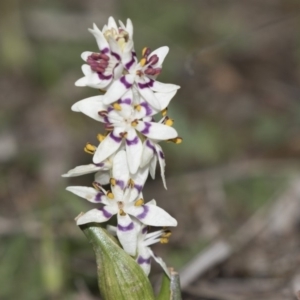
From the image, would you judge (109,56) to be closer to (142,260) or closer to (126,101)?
(126,101)

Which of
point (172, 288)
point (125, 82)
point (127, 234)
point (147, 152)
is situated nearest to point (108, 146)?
point (147, 152)

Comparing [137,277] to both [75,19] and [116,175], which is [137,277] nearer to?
[116,175]

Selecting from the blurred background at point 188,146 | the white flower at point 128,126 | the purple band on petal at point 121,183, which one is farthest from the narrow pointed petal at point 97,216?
the blurred background at point 188,146

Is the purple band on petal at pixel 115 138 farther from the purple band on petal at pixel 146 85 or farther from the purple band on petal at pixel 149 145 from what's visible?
the purple band on petal at pixel 146 85

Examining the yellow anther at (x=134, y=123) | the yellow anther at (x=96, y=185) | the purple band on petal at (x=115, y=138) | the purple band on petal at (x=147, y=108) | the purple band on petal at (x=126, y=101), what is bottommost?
the yellow anther at (x=96, y=185)

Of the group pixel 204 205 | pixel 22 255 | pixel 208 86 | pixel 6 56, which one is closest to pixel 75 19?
pixel 6 56

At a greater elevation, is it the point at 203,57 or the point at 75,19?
the point at 75,19

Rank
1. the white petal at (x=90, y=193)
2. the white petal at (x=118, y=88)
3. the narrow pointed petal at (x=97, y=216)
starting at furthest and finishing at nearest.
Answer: the white petal at (x=90, y=193)
the narrow pointed petal at (x=97, y=216)
the white petal at (x=118, y=88)

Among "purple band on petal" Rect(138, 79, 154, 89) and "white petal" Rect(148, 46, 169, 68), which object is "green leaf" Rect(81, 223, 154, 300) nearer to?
"purple band on petal" Rect(138, 79, 154, 89)
